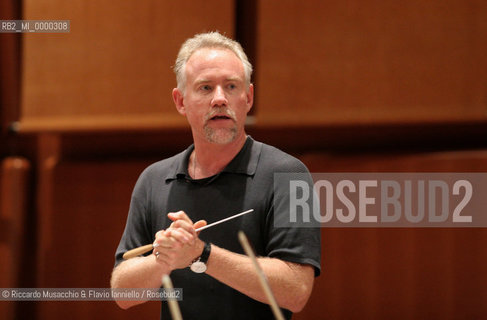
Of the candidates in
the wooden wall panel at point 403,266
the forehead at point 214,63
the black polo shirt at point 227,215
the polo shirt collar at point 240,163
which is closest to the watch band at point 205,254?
the black polo shirt at point 227,215

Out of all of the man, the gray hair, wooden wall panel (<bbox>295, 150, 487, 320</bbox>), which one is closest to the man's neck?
the man

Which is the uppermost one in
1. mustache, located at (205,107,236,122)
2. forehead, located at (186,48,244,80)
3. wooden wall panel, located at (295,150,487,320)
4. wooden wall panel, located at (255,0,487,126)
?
wooden wall panel, located at (255,0,487,126)

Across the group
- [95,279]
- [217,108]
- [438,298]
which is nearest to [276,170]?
[217,108]

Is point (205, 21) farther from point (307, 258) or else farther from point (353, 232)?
point (307, 258)

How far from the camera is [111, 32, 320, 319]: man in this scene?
44.4 inches

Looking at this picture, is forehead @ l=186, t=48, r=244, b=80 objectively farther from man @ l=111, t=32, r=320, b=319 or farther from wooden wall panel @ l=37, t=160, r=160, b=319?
wooden wall panel @ l=37, t=160, r=160, b=319

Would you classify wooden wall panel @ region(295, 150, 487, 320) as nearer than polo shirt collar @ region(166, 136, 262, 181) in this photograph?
No

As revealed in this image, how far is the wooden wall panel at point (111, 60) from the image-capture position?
229 cm

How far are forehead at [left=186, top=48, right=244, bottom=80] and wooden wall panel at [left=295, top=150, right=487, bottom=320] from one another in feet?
3.12

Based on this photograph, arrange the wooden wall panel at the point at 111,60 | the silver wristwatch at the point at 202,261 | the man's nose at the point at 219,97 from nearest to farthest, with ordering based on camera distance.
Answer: the silver wristwatch at the point at 202,261, the man's nose at the point at 219,97, the wooden wall panel at the point at 111,60

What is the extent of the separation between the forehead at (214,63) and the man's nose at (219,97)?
0.04 meters

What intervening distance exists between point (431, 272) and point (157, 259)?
1.30 meters

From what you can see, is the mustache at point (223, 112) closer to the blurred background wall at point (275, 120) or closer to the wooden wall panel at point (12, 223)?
the blurred background wall at point (275, 120)

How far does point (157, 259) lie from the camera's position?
1.11 m
